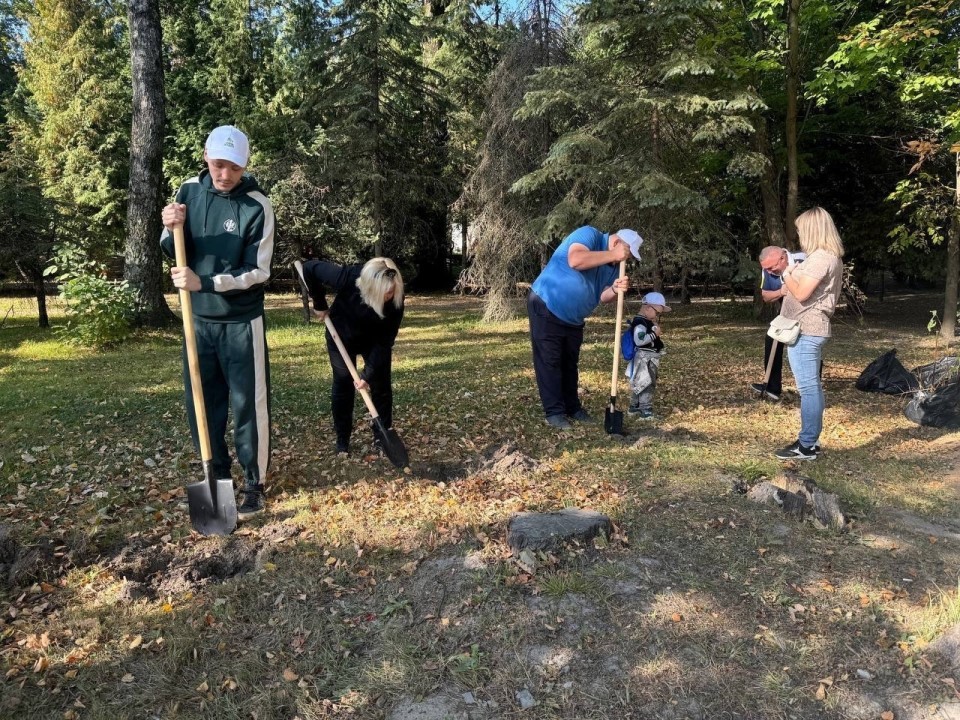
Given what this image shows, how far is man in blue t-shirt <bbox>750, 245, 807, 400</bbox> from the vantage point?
6.10 meters

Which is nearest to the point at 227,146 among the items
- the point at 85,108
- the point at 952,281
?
the point at 952,281

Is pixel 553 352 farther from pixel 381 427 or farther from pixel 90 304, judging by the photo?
pixel 90 304

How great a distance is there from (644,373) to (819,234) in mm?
2078

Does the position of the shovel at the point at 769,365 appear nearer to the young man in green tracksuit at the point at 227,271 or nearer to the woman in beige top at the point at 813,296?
the woman in beige top at the point at 813,296

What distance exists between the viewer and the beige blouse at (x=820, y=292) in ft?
15.8

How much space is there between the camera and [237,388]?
4250 mm

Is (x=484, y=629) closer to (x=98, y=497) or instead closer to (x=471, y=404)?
(x=98, y=497)

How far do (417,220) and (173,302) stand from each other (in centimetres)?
806

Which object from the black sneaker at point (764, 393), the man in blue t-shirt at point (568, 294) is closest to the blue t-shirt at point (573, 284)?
the man in blue t-shirt at point (568, 294)

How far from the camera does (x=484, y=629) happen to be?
3.12m

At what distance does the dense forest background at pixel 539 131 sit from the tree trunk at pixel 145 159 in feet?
0.12

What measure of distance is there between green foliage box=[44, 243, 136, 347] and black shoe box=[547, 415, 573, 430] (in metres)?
8.29

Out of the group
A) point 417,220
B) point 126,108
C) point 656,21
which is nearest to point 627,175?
point 656,21

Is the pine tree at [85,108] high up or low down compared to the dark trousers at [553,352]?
up
